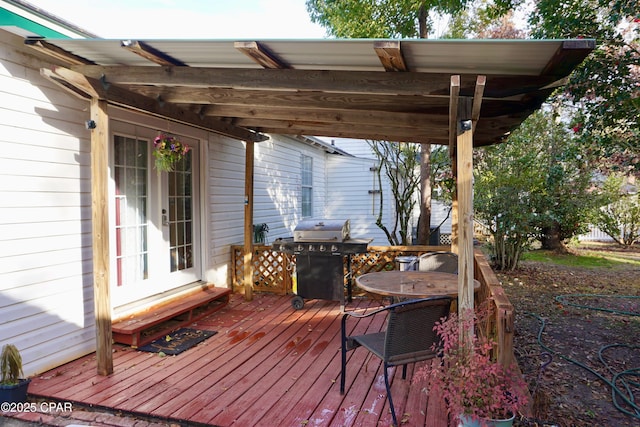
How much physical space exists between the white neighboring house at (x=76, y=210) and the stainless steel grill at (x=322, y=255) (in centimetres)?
135

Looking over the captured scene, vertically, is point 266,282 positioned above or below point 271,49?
below

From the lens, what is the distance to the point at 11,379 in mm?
2807

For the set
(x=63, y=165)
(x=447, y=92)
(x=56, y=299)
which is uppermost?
(x=447, y=92)

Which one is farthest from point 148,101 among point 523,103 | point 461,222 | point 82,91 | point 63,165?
point 523,103

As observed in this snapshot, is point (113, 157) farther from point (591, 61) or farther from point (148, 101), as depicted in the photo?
point (591, 61)

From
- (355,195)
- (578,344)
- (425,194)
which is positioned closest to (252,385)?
(578,344)

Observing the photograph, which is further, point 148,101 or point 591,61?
point 591,61

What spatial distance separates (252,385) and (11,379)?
5.47 feet

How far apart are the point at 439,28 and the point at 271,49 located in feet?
28.4

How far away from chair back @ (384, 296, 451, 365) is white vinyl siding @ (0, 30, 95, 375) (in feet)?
9.17

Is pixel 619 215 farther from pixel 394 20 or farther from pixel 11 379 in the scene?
pixel 11 379

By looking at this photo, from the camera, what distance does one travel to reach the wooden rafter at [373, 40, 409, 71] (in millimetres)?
2279

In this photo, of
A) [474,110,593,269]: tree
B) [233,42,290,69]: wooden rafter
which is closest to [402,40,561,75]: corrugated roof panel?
[233,42,290,69]: wooden rafter

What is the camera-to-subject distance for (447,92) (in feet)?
8.88
